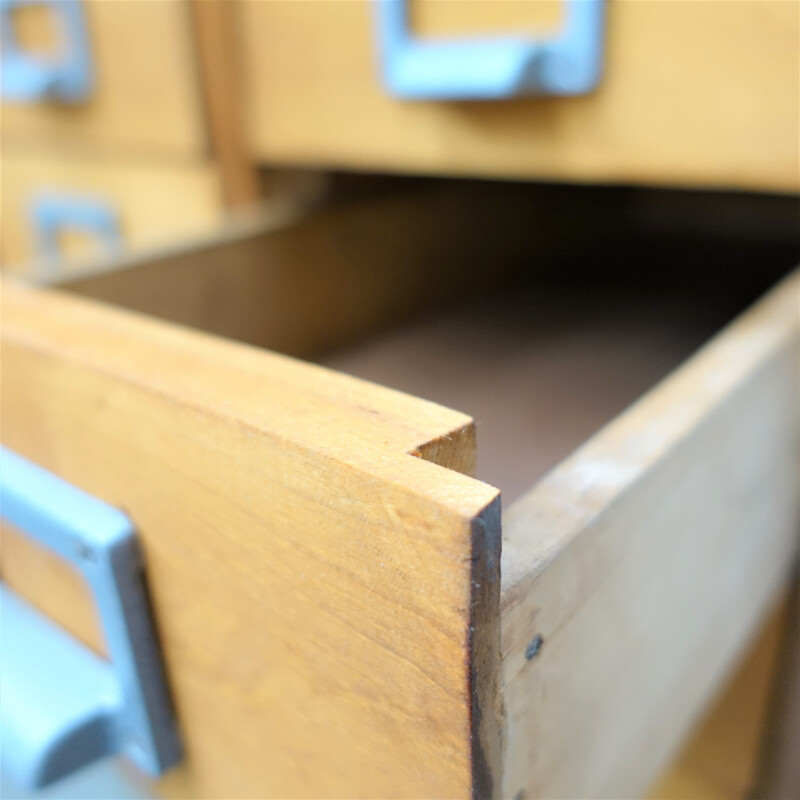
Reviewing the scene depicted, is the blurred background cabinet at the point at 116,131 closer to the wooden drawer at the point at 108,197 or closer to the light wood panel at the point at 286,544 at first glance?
the wooden drawer at the point at 108,197

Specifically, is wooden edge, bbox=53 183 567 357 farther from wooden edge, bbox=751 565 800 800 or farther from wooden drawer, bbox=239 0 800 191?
wooden edge, bbox=751 565 800 800

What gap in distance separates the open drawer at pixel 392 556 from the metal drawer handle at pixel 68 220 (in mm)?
307

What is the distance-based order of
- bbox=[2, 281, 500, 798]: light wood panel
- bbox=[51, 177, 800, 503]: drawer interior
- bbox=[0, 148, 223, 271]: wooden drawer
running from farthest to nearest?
bbox=[0, 148, 223, 271]: wooden drawer < bbox=[51, 177, 800, 503]: drawer interior < bbox=[2, 281, 500, 798]: light wood panel

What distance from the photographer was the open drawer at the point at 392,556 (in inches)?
5.3

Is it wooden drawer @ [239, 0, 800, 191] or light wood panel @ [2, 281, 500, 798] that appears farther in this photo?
wooden drawer @ [239, 0, 800, 191]

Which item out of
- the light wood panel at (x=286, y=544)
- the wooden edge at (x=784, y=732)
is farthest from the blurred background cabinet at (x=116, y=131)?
the wooden edge at (x=784, y=732)

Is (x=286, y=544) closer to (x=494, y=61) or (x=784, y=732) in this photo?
(x=494, y=61)

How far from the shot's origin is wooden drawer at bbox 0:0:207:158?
425 mm

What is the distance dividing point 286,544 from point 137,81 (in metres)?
0.39

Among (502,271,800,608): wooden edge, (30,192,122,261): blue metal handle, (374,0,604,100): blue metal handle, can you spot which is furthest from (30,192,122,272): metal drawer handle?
(502,271,800,608): wooden edge

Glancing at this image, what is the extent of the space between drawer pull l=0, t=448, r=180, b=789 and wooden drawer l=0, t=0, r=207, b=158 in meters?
0.28

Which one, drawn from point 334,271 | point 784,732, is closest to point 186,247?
point 334,271

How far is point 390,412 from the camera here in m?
0.16

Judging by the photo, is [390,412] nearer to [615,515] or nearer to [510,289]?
[615,515]
